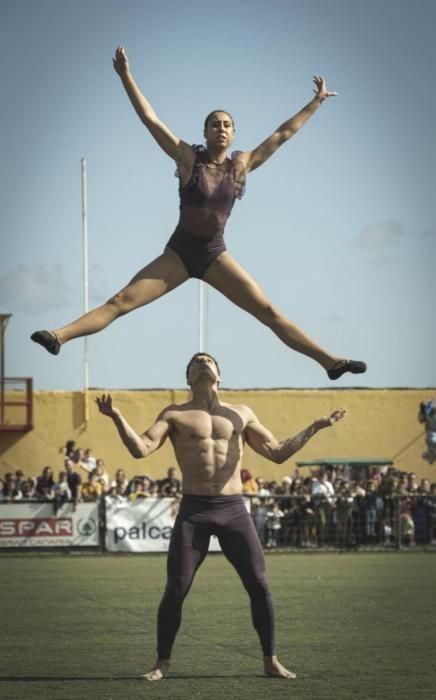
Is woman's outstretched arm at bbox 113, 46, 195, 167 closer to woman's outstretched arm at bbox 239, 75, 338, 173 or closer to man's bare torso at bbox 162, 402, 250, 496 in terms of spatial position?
woman's outstretched arm at bbox 239, 75, 338, 173

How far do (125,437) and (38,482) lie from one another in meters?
16.4

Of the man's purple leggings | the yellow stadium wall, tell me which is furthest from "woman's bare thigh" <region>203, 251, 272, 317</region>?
the yellow stadium wall

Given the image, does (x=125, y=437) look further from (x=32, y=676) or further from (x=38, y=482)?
(x=38, y=482)

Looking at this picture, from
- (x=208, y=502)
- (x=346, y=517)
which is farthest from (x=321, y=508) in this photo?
(x=208, y=502)

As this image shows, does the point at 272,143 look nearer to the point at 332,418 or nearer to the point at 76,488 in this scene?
the point at 332,418

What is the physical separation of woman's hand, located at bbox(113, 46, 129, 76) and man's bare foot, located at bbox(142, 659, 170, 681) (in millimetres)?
3953

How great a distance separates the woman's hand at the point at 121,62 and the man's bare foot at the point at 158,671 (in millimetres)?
3953

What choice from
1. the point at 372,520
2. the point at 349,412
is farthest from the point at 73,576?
the point at 349,412

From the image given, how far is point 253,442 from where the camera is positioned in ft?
33.3

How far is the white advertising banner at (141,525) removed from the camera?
24.7 meters

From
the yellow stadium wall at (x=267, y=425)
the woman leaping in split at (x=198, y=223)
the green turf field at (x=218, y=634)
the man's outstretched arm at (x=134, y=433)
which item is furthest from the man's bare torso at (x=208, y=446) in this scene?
the yellow stadium wall at (x=267, y=425)

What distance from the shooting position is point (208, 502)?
988cm

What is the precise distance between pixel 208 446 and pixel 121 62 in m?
2.83

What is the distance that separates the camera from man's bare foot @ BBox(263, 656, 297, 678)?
967 centimetres
